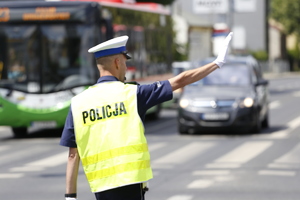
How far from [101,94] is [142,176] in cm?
55

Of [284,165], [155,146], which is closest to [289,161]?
[284,165]

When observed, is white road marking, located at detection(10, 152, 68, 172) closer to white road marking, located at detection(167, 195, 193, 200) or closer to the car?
white road marking, located at detection(167, 195, 193, 200)

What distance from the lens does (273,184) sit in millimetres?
11367

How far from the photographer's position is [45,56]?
62.5 ft

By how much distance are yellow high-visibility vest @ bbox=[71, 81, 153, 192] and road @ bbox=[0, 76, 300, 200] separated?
16.8 ft

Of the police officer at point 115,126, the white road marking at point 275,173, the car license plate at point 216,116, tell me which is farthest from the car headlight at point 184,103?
the police officer at point 115,126

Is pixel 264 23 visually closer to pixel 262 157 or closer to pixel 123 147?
pixel 262 157

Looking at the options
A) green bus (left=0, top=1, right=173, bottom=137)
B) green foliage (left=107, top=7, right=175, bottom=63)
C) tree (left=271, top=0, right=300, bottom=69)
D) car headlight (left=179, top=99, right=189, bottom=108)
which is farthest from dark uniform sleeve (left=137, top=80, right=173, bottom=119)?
tree (left=271, top=0, right=300, bottom=69)

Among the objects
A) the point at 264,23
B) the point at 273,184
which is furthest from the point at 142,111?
the point at 264,23

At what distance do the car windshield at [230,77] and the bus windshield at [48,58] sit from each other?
109 inches

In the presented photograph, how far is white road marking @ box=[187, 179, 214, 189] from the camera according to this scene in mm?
11255

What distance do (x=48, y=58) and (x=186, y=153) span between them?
15.9 feet

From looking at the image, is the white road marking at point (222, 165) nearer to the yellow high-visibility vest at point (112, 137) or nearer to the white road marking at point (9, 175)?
the white road marking at point (9, 175)

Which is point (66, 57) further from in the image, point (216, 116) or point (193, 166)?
point (193, 166)
